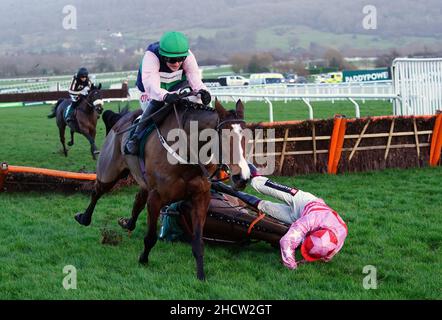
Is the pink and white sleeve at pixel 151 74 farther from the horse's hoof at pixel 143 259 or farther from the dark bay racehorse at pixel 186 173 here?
the horse's hoof at pixel 143 259

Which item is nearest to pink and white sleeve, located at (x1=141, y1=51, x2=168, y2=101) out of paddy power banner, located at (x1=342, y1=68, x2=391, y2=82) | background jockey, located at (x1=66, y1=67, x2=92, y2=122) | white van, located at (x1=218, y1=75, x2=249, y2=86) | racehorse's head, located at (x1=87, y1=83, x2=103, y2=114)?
racehorse's head, located at (x1=87, y1=83, x2=103, y2=114)

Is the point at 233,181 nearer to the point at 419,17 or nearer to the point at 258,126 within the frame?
the point at 258,126

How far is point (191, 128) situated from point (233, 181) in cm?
71

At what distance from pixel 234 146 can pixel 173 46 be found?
4.48 feet

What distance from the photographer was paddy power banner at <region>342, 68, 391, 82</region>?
1426 inches

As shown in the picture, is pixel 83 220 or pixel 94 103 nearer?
pixel 83 220

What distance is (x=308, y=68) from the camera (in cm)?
5725

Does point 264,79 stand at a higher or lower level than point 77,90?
lower

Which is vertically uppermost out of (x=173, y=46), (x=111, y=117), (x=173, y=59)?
(x=173, y=46)

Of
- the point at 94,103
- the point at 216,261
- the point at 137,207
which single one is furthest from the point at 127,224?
the point at 94,103

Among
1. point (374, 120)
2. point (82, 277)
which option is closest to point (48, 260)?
point (82, 277)

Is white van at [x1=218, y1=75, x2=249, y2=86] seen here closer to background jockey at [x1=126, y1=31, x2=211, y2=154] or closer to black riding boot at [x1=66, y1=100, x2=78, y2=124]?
black riding boot at [x1=66, y1=100, x2=78, y2=124]

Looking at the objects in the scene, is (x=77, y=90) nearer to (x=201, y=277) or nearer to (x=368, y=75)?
(x=201, y=277)

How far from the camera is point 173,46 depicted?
5.76 m
